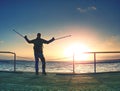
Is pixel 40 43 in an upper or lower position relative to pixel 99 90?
upper

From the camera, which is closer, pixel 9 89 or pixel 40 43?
pixel 9 89

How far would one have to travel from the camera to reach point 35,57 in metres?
21.0

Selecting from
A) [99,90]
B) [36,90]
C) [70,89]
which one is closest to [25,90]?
[36,90]

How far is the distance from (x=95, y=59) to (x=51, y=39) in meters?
3.38

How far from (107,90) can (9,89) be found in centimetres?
384

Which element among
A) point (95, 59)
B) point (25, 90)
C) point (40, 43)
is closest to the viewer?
point (25, 90)

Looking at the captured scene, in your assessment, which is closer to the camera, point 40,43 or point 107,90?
point 107,90

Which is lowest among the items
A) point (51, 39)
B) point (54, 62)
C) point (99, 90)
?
point (99, 90)

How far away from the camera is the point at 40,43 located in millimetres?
20844

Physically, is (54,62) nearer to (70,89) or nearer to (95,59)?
(95,59)

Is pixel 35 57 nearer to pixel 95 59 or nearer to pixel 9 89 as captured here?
pixel 95 59

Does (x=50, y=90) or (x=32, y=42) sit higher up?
(x=32, y=42)

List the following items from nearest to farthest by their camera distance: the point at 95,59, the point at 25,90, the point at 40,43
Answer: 1. the point at 25,90
2. the point at 40,43
3. the point at 95,59

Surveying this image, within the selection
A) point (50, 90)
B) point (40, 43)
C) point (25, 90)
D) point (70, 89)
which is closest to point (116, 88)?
point (70, 89)
